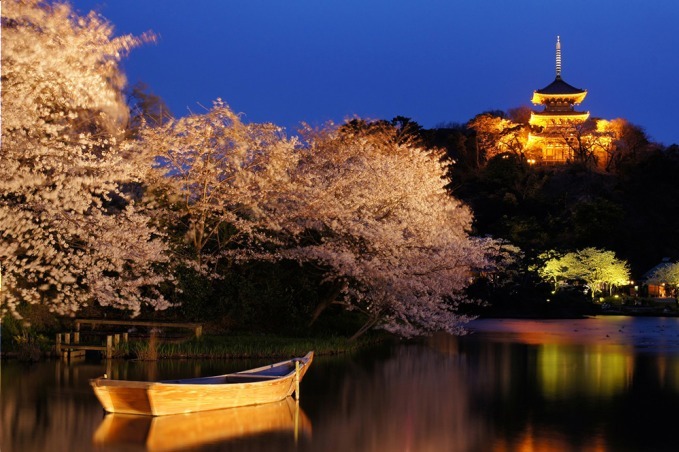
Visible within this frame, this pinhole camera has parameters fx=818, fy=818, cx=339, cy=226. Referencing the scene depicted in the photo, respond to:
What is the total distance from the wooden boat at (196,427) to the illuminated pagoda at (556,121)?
6353cm

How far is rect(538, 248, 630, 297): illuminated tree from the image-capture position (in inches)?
2122

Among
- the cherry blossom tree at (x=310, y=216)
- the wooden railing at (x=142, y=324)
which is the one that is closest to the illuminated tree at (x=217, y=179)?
the cherry blossom tree at (x=310, y=216)

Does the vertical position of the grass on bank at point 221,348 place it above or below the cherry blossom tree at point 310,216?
below

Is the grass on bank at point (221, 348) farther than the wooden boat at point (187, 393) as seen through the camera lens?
Yes

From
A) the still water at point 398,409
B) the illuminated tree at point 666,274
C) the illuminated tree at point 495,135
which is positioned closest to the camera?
the still water at point 398,409

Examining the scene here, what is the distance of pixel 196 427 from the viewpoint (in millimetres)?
12422

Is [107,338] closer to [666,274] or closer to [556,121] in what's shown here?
[666,274]

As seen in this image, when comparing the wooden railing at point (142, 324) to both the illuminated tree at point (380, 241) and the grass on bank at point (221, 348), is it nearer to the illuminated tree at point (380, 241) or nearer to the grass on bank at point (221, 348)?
the grass on bank at point (221, 348)

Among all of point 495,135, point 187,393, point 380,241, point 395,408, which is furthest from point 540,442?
point 495,135

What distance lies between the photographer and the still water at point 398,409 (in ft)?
39.2

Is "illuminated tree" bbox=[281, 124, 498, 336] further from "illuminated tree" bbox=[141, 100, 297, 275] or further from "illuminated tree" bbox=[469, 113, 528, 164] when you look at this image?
"illuminated tree" bbox=[469, 113, 528, 164]

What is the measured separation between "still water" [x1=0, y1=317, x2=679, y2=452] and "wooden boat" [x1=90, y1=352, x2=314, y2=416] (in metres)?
0.18

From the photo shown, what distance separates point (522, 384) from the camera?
18609 mm

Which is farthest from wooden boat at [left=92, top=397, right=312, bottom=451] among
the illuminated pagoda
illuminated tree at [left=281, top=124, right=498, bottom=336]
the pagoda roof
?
the pagoda roof
